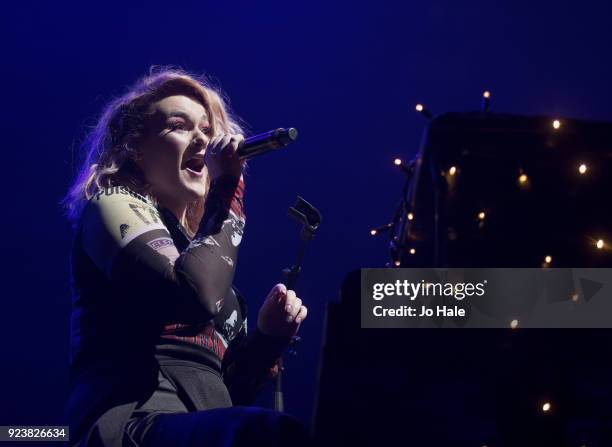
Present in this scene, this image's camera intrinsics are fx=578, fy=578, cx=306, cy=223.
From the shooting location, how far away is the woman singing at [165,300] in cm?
109

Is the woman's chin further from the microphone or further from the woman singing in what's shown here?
the microphone

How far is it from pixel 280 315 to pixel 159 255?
57 centimetres

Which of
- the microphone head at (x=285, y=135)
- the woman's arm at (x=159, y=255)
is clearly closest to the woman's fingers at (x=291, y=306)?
the woman's arm at (x=159, y=255)

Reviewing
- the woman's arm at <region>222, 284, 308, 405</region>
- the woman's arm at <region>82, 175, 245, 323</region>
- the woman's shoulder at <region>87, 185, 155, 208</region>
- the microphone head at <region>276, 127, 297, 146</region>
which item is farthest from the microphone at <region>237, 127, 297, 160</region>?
the woman's arm at <region>222, 284, 308, 405</region>

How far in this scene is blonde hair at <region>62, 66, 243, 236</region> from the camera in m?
1.68

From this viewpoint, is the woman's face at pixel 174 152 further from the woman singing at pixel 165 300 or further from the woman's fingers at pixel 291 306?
the woman's fingers at pixel 291 306

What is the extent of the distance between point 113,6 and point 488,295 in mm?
4693

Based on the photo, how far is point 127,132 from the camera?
1771 millimetres

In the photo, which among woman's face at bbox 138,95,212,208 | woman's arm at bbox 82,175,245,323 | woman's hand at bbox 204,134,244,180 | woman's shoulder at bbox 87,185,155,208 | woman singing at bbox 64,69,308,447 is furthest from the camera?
woman's face at bbox 138,95,212,208

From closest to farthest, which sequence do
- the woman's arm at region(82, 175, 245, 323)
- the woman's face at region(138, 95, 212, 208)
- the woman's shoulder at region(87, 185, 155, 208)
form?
the woman's arm at region(82, 175, 245, 323) < the woman's shoulder at region(87, 185, 155, 208) < the woman's face at region(138, 95, 212, 208)

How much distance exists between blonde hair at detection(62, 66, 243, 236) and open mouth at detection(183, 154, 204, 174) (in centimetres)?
13

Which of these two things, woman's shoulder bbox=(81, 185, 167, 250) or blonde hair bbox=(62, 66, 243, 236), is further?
blonde hair bbox=(62, 66, 243, 236)

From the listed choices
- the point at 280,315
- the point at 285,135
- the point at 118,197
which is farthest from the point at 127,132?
the point at 280,315

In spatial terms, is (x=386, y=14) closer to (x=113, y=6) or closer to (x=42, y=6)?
(x=113, y=6)
